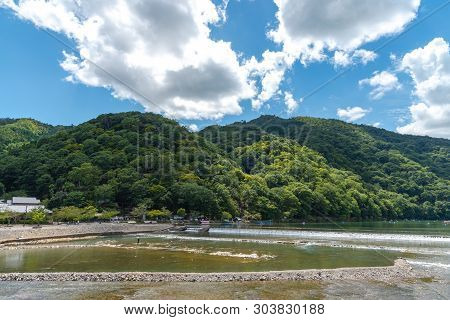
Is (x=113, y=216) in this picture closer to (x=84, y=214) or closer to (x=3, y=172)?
(x=84, y=214)

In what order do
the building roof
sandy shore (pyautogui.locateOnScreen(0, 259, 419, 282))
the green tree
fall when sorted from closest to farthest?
sandy shore (pyautogui.locateOnScreen(0, 259, 419, 282))
the green tree
the building roof

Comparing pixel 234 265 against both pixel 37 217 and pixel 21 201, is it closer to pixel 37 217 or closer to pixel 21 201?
pixel 37 217

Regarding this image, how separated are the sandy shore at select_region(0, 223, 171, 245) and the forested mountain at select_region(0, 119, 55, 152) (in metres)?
76.8

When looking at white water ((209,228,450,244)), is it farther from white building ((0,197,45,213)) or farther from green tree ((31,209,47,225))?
white building ((0,197,45,213))

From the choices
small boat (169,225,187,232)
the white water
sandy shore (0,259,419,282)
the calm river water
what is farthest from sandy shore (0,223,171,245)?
sandy shore (0,259,419,282)

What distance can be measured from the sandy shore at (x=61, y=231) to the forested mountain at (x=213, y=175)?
1321cm

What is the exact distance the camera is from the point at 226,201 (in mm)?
74688

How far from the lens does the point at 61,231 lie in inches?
1596

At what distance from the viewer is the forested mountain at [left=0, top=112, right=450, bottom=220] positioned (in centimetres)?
6931

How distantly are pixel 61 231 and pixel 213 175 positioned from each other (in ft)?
146

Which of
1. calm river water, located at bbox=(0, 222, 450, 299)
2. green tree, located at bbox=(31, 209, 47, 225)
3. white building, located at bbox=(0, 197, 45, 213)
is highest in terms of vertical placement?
white building, located at bbox=(0, 197, 45, 213)

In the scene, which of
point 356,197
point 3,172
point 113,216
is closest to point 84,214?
point 113,216

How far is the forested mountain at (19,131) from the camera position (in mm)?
111200
